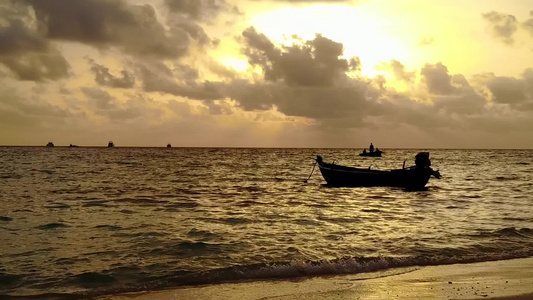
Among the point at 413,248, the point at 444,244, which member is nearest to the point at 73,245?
the point at 413,248

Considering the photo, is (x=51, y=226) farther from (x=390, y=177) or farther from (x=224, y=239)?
(x=390, y=177)

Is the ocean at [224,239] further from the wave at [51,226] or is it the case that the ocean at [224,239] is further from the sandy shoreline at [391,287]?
the sandy shoreline at [391,287]

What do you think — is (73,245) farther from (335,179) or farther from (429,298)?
(335,179)

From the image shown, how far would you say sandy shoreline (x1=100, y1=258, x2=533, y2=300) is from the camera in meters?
8.27

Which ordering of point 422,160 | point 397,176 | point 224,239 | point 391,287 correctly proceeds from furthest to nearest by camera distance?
point 397,176 < point 422,160 < point 224,239 < point 391,287

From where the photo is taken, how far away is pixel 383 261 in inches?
456

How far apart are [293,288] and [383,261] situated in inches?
134

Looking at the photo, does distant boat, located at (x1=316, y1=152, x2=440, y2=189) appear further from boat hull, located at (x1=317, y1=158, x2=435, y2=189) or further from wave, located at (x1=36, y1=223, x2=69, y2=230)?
wave, located at (x1=36, y1=223, x2=69, y2=230)

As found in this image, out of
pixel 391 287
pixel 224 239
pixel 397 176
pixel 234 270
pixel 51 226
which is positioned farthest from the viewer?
pixel 397 176

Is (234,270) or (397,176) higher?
(397,176)

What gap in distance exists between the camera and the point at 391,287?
895cm

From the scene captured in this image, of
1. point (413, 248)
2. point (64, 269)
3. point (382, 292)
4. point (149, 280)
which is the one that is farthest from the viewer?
point (413, 248)

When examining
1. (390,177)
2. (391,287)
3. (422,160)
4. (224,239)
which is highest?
(422,160)

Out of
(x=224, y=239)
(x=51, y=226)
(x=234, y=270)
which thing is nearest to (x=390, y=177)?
(x=224, y=239)
